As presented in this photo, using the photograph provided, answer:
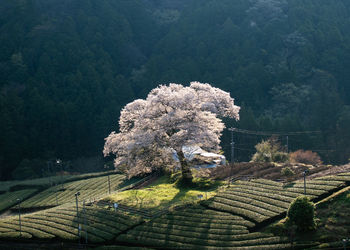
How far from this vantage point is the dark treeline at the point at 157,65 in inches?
3733

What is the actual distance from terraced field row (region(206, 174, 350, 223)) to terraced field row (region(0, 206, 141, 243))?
7.76m

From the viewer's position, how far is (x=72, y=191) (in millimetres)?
58156

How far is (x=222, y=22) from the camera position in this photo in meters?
131

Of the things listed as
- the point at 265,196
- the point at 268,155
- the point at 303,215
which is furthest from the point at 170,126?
the point at 268,155

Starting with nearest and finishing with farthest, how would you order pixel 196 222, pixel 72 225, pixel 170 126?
pixel 196 222, pixel 72 225, pixel 170 126

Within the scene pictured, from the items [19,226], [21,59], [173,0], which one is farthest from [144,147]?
[173,0]

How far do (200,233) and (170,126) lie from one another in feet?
41.0

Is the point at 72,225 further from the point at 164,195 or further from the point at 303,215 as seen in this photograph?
the point at 303,215

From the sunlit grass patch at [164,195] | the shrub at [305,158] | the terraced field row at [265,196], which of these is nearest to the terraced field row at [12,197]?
the sunlit grass patch at [164,195]

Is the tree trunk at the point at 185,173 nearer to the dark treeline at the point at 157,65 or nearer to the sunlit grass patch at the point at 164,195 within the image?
the sunlit grass patch at the point at 164,195

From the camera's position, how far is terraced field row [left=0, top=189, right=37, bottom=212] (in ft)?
186

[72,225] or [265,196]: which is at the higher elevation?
[265,196]

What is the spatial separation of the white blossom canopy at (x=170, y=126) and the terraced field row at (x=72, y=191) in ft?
39.8

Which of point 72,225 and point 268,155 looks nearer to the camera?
point 72,225
